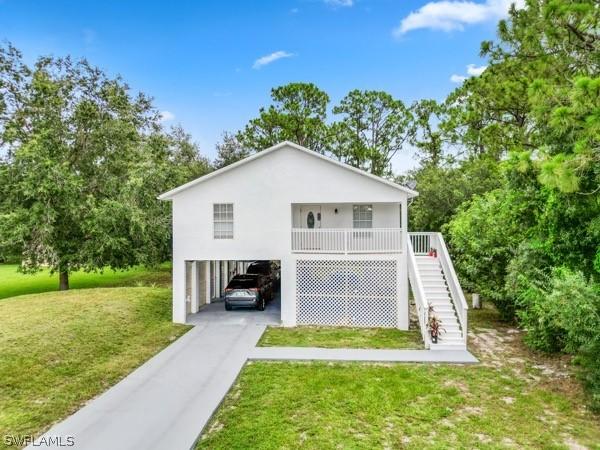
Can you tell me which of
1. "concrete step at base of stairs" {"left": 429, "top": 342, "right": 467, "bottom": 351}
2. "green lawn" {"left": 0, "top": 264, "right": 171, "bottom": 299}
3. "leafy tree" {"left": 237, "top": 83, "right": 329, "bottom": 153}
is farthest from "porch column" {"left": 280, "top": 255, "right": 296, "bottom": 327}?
"leafy tree" {"left": 237, "top": 83, "right": 329, "bottom": 153}

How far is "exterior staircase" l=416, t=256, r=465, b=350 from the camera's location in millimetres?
11961

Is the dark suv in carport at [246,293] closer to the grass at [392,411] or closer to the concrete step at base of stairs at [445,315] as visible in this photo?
the grass at [392,411]

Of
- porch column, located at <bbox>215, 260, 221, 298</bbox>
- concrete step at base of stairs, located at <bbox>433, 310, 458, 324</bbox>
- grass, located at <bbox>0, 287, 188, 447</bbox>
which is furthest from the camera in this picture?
porch column, located at <bbox>215, 260, 221, 298</bbox>

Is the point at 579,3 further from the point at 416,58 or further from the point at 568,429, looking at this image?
the point at 416,58

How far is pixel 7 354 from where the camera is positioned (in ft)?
34.7

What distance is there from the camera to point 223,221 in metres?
15.3

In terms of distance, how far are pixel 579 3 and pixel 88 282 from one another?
31.7m

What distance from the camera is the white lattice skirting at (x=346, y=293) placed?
14.9 m

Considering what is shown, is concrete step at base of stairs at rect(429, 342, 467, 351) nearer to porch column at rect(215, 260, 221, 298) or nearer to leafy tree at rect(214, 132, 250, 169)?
porch column at rect(215, 260, 221, 298)

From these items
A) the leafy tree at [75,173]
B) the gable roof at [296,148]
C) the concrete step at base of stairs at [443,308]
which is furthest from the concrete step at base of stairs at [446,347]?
the leafy tree at [75,173]

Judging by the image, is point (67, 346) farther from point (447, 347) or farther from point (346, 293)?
point (447, 347)

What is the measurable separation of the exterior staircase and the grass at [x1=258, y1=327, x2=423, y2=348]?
89cm

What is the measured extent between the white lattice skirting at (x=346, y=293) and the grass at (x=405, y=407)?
14.7 feet

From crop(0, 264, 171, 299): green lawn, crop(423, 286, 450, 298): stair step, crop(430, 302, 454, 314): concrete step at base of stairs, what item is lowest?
crop(0, 264, 171, 299): green lawn
